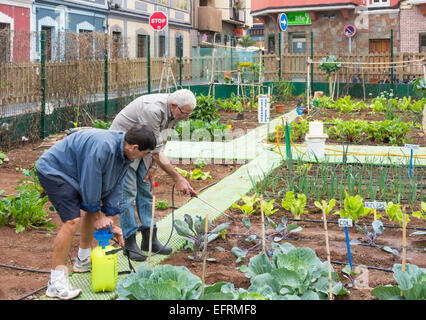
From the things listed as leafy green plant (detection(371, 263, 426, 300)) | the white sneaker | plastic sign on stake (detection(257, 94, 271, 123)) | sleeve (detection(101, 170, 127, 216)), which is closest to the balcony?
plastic sign on stake (detection(257, 94, 271, 123))

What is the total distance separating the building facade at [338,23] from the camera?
2850 cm

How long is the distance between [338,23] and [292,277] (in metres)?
27.9

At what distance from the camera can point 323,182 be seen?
6562 mm

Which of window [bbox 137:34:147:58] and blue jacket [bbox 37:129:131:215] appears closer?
blue jacket [bbox 37:129:131:215]

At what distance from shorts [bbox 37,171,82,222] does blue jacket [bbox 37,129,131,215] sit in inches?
1.2

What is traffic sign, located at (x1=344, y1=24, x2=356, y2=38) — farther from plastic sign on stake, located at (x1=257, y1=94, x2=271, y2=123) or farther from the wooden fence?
plastic sign on stake, located at (x1=257, y1=94, x2=271, y2=123)

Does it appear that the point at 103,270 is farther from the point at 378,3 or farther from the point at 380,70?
the point at 378,3

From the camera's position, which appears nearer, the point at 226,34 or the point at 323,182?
the point at 323,182

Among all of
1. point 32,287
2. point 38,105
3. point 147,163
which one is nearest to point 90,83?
point 38,105

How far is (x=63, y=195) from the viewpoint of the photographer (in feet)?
12.5

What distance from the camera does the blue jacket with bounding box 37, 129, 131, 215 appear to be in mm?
3703

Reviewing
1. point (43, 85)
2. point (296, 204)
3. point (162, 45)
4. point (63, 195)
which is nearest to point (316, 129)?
point (296, 204)
